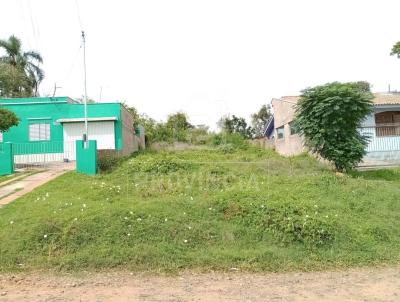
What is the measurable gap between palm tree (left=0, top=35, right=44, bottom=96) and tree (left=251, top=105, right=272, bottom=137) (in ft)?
91.2

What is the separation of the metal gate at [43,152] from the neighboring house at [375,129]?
37.0 feet

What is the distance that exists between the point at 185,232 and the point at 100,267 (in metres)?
1.70

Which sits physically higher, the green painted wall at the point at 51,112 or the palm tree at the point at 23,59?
the palm tree at the point at 23,59

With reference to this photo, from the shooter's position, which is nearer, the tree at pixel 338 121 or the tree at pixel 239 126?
the tree at pixel 338 121

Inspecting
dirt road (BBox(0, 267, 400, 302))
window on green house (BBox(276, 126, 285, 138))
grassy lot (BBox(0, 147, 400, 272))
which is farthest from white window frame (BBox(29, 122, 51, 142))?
dirt road (BBox(0, 267, 400, 302))

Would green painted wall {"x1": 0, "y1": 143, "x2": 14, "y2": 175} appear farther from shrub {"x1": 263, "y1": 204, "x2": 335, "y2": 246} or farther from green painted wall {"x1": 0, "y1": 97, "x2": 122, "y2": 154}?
shrub {"x1": 263, "y1": 204, "x2": 335, "y2": 246}

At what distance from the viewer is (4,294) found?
5.52 meters

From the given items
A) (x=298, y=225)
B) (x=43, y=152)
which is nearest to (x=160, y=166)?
(x=298, y=225)

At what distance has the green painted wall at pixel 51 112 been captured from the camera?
22.7 m

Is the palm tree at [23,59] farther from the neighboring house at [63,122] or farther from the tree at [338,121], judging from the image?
the tree at [338,121]

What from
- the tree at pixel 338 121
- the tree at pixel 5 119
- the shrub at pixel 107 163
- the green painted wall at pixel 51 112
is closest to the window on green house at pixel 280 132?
the green painted wall at pixel 51 112

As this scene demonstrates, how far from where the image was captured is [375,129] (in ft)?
64.9

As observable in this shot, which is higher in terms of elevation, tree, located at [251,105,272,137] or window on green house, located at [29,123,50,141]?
tree, located at [251,105,272,137]

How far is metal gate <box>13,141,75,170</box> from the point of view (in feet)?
66.8
